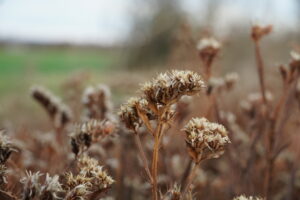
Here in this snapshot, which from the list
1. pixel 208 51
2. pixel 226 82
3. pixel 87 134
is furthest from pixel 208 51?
pixel 87 134

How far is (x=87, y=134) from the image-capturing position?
4.17 feet

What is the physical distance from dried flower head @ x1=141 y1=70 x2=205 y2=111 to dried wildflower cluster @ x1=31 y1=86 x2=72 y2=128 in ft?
3.30

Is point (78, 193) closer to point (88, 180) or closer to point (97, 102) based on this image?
point (88, 180)

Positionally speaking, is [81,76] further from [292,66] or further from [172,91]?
[172,91]

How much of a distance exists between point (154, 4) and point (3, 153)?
14819mm

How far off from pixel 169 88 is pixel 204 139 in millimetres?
139

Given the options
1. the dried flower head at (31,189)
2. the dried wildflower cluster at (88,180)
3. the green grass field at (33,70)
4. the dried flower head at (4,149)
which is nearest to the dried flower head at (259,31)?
the dried wildflower cluster at (88,180)

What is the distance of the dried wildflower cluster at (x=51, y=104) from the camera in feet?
6.45

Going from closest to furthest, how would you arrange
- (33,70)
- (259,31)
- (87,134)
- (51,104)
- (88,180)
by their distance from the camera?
(88,180) → (87,134) → (259,31) → (51,104) → (33,70)

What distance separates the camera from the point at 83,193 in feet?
3.20

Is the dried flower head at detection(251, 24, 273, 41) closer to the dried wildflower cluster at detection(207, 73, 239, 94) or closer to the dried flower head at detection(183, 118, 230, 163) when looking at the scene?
the dried wildflower cluster at detection(207, 73, 239, 94)

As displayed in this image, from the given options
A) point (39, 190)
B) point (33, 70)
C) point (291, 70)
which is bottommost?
point (39, 190)

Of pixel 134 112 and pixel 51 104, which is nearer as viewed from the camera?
pixel 134 112

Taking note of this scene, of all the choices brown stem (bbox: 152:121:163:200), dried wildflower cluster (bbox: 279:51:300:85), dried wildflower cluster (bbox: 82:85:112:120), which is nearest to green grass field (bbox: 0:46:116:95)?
dried wildflower cluster (bbox: 82:85:112:120)
